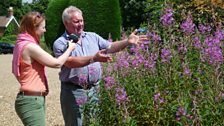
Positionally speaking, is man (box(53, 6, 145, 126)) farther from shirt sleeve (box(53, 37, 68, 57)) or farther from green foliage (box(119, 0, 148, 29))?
green foliage (box(119, 0, 148, 29))

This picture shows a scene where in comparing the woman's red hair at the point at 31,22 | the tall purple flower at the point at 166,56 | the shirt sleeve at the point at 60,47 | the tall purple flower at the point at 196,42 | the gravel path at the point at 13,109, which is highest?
the woman's red hair at the point at 31,22

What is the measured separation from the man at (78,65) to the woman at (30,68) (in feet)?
0.63

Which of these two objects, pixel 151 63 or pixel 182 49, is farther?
pixel 182 49

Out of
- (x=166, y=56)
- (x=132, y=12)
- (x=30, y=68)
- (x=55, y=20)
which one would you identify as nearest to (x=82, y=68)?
(x=30, y=68)

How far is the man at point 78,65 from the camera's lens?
397 cm

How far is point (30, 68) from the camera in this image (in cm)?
390

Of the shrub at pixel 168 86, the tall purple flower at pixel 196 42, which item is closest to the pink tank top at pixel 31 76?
the shrub at pixel 168 86

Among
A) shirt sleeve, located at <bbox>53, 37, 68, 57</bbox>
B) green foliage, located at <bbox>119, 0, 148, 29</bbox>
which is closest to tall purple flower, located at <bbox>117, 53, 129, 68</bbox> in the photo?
shirt sleeve, located at <bbox>53, 37, 68, 57</bbox>

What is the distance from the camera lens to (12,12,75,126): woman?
3.85m

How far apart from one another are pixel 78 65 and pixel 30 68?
1.29ft

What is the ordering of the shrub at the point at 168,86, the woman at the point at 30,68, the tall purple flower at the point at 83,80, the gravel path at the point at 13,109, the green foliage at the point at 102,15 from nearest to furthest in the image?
the shrub at the point at 168,86 → the woman at the point at 30,68 → the tall purple flower at the point at 83,80 → the gravel path at the point at 13,109 → the green foliage at the point at 102,15

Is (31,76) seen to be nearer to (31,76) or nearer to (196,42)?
(31,76)

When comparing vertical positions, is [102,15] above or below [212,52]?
above

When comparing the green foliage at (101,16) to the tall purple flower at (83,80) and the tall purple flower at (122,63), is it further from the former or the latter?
the tall purple flower at (83,80)
